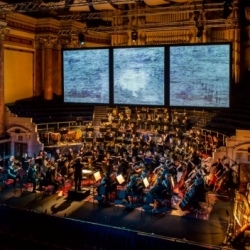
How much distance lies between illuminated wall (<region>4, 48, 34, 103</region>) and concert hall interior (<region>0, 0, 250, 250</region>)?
2.5 inches

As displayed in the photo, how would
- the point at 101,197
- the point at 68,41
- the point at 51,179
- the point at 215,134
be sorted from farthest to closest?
the point at 68,41 < the point at 215,134 < the point at 51,179 < the point at 101,197

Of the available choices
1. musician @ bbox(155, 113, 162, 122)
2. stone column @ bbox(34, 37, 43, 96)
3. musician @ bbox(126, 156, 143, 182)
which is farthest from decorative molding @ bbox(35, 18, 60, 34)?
musician @ bbox(126, 156, 143, 182)

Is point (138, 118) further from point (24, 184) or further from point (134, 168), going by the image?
point (24, 184)

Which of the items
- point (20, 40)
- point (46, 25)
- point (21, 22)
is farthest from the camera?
point (46, 25)

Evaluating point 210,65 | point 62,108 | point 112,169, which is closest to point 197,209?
point 112,169

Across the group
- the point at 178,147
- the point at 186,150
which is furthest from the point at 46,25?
the point at 186,150

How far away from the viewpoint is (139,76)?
1430cm

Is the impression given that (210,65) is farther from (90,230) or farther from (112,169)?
(90,230)

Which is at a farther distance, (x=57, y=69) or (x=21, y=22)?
(x=57, y=69)

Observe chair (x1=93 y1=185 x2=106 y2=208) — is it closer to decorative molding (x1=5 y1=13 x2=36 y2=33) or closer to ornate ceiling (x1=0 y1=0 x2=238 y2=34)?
ornate ceiling (x1=0 y1=0 x2=238 y2=34)

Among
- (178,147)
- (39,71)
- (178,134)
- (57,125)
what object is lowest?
(178,147)

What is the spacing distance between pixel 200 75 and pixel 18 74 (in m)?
13.5

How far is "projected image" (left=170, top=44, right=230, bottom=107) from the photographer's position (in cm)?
1271

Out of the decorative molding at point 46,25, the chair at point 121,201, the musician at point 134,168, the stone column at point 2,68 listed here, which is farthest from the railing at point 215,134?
the decorative molding at point 46,25
